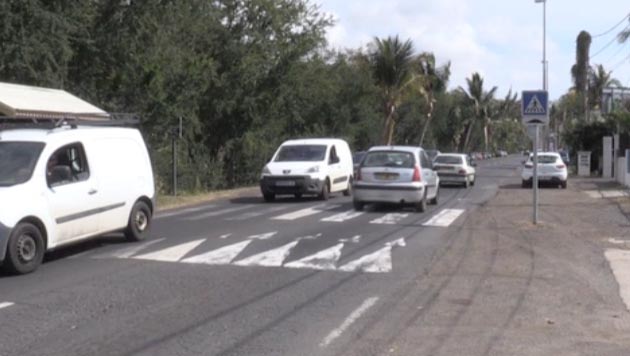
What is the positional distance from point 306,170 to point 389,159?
3752 mm

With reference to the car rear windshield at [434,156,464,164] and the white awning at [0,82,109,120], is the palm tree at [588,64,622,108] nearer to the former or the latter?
the car rear windshield at [434,156,464,164]

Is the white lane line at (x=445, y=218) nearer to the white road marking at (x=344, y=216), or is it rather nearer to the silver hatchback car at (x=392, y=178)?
the silver hatchback car at (x=392, y=178)

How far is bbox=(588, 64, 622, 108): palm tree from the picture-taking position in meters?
70.9

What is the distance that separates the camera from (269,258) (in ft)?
39.9

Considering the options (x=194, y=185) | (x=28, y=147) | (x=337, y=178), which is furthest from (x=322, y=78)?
(x=28, y=147)

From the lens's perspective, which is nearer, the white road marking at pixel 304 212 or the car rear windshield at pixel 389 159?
the white road marking at pixel 304 212

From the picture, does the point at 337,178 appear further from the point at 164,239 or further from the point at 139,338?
the point at 139,338

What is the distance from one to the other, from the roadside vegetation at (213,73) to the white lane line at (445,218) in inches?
413

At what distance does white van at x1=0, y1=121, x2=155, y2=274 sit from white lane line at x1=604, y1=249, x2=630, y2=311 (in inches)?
284

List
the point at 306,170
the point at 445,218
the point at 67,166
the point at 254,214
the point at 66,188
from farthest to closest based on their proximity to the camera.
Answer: the point at 306,170
the point at 254,214
the point at 445,218
the point at 67,166
the point at 66,188

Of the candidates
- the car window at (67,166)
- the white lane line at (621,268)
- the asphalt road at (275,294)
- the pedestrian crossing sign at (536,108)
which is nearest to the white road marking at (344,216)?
the asphalt road at (275,294)

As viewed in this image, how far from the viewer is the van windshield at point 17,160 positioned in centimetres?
1098

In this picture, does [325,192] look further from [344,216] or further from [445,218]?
[445,218]

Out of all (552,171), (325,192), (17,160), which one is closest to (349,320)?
(17,160)
